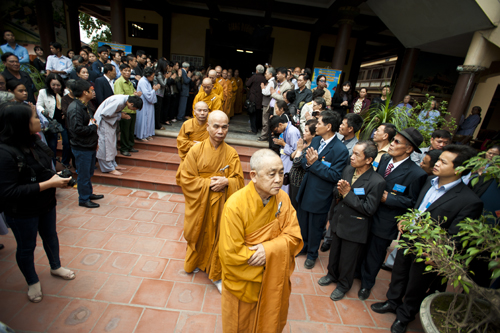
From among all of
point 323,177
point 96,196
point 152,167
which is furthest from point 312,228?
point 152,167

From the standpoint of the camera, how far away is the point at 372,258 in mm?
3033

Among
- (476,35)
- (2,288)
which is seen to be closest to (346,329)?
(2,288)

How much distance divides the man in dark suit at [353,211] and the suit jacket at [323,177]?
163mm

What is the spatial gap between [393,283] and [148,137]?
6.14m

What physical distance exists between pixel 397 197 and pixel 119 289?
10.7 ft

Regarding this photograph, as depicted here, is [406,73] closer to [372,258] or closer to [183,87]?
[183,87]

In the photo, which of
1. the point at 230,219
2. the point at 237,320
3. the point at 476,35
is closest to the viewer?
the point at 230,219

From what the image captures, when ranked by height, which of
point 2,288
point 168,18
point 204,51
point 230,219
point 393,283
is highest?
point 168,18

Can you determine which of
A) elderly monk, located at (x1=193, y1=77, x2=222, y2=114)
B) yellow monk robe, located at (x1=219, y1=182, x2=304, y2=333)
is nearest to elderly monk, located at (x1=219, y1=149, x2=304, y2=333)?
yellow monk robe, located at (x1=219, y1=182, x2=304, y2=333)

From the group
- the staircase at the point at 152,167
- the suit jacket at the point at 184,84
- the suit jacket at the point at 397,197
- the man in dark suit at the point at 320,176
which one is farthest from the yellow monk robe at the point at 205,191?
the suit jacket at the point at 184,84

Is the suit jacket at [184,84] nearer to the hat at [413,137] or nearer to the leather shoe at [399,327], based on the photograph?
the hat at [413,137]

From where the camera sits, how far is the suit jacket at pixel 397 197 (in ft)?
9.07

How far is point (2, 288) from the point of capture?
2.64 m

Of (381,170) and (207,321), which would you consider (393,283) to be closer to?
(381,170)
